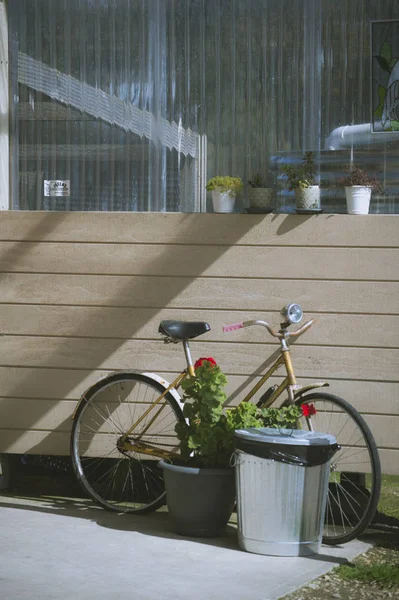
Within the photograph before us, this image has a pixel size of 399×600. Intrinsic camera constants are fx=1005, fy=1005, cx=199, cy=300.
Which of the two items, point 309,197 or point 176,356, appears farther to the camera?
point 176,356

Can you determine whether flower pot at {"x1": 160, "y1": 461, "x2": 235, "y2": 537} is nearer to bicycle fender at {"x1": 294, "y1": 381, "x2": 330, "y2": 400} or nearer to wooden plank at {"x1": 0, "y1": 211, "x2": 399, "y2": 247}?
bicycle fender at {"x1": 294, "y1": 381, "x2": 330, "y2": 400}

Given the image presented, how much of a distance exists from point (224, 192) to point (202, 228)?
0.23 meters

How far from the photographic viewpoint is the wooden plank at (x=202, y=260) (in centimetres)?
499

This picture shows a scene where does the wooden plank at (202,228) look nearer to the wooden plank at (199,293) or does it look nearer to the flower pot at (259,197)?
the flower pot at (259,197)

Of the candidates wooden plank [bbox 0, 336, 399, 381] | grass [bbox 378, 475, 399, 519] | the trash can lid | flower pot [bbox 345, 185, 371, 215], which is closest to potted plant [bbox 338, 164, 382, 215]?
flower pot [bbox 345, 185, 371, 215]

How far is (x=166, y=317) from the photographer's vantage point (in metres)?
5.20

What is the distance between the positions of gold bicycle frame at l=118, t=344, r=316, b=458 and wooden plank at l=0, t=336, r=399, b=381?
12 centimetres

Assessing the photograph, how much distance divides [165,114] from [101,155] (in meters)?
0.42

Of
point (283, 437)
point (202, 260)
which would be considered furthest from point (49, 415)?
point (283, 437)

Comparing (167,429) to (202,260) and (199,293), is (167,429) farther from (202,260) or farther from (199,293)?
(202,260)

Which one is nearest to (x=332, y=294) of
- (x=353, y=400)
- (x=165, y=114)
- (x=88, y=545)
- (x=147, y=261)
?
(x=353, y=400)

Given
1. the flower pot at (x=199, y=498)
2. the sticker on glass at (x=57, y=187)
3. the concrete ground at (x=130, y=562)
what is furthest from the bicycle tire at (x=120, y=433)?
the sticker on glass at (x=57, y=187)

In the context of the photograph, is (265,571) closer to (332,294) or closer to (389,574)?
(389,574)

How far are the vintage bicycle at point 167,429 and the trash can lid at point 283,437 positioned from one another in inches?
9.6
